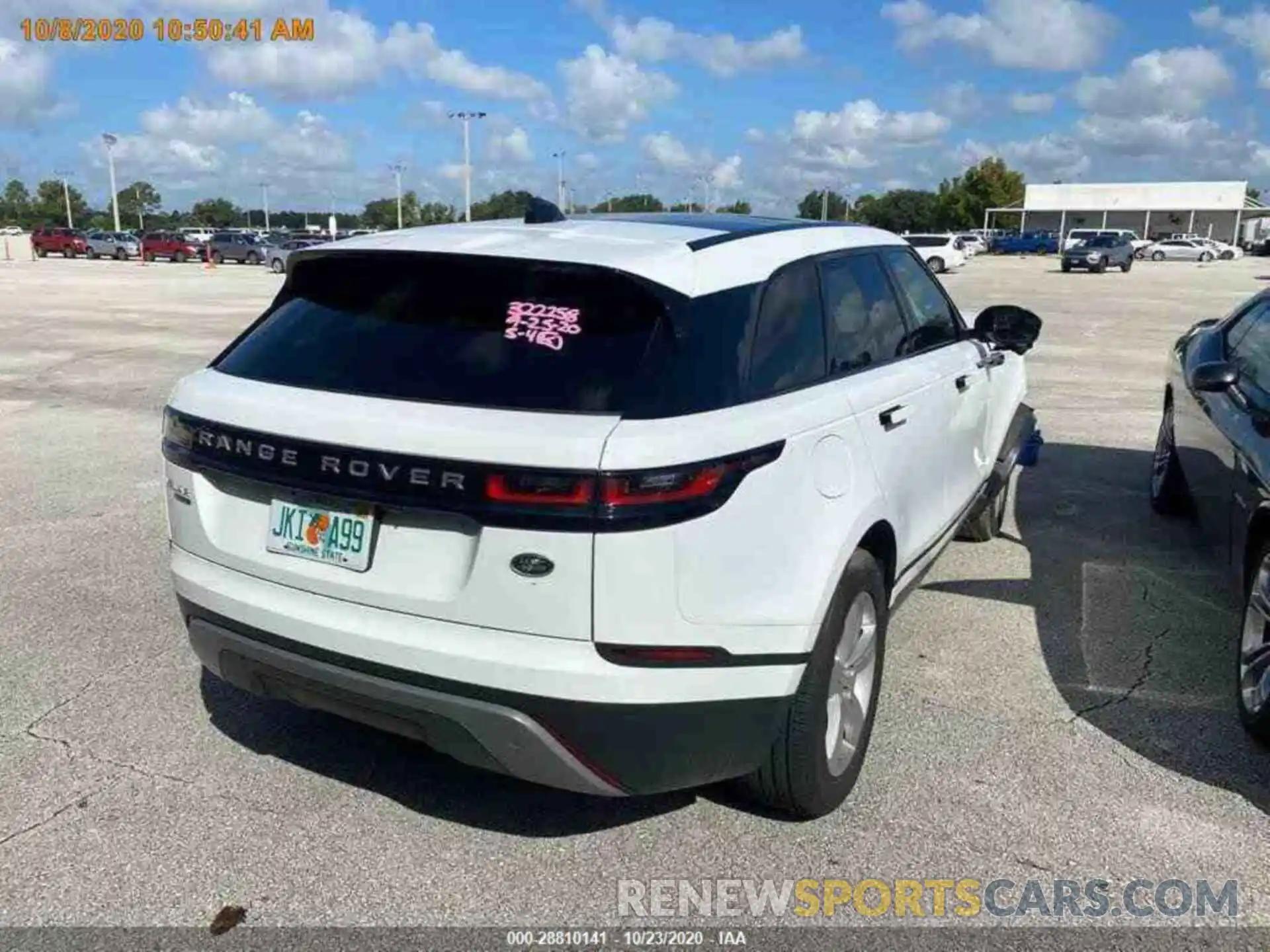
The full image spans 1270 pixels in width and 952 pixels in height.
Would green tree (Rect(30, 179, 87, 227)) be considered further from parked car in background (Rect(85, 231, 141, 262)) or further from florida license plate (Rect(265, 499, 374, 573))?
florida license plate (Rect(265, 499, 374, 573))

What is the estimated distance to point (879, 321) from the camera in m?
3.72

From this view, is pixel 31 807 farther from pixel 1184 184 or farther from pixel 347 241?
pixel 1184 184

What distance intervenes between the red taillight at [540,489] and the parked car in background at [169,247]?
54.4m

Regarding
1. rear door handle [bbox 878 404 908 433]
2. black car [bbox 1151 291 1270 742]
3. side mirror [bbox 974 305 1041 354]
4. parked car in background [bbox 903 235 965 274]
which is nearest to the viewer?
rear door handle [bbox 878 404 908 433]

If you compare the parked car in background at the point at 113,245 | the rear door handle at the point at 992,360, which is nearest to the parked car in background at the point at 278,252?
the parked car in background at the point at 113,245

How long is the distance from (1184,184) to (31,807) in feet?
352

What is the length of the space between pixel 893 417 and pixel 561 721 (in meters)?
1.57

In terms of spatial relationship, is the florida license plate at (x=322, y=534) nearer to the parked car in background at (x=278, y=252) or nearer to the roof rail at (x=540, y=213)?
the roof rail at (x=540, y=213)

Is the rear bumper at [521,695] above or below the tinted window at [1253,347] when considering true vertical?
below

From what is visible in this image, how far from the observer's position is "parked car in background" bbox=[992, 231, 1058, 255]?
2712 inches

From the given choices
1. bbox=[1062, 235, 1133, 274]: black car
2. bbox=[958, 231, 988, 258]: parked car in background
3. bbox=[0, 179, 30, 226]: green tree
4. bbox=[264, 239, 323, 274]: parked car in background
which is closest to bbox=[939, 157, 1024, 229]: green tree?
bbox=[958, 231, 988, 258]: parked car in background

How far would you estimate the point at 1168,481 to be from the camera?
611cm

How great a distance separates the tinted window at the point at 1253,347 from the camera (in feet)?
14.5

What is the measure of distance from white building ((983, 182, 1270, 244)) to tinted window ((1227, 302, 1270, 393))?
3652 inches
